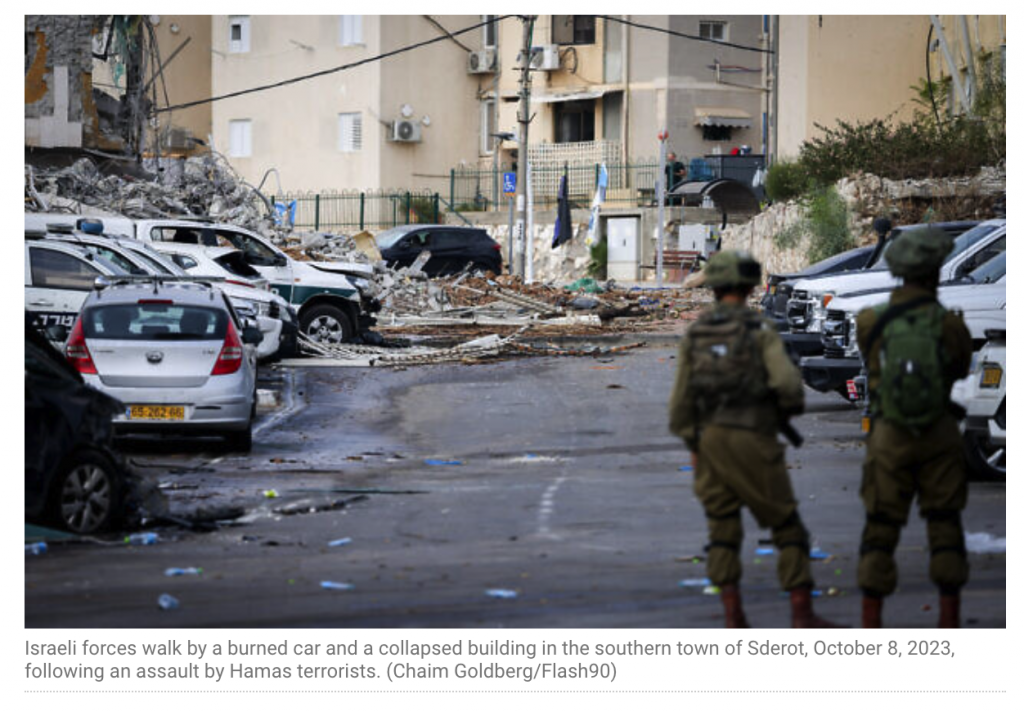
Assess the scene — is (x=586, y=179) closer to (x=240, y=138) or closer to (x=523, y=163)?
(x=240, y=138)

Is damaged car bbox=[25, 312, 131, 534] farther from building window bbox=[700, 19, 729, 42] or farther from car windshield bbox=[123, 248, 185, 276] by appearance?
building window bbox=[700, 19, 729, 42]

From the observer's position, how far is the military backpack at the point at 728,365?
698cm

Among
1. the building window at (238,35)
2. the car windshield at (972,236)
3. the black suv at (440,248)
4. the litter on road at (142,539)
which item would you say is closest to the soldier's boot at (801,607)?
the litter on road at (142,539)

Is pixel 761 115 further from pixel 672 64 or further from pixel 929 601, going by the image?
pixel 929 601

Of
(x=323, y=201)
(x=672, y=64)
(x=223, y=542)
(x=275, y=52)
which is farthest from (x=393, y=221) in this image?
(x=223, y=542)

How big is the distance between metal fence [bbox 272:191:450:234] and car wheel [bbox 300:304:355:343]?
1212 inches

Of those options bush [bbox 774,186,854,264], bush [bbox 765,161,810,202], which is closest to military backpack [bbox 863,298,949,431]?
bush [bbox 774,186,854,264]

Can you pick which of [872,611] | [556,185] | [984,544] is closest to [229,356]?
[984,544]

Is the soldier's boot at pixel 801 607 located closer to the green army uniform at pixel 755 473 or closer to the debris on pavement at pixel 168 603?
the green army uniform at pixel 755 473

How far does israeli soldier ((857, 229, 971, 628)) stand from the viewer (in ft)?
22.9

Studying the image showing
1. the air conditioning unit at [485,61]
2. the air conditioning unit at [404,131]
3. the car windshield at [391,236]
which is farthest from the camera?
the air conditioning unit at [485,61]

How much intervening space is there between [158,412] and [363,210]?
41113 mm

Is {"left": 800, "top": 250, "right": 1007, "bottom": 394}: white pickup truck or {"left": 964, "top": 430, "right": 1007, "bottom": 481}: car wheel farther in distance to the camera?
{"left": 800, "top": 250, "right": 1007, "bottom": 394}: white pickup truck

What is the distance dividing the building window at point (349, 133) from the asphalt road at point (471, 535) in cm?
3929
